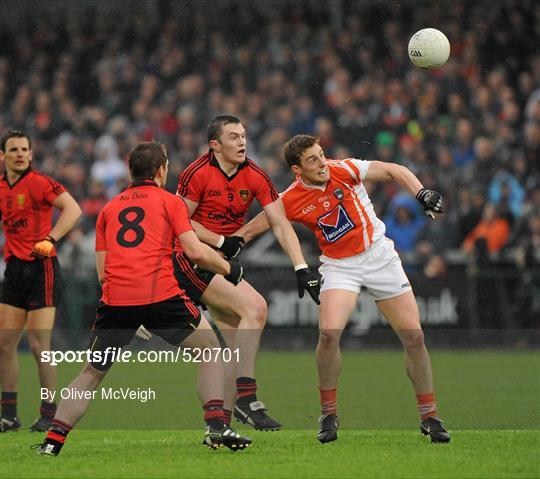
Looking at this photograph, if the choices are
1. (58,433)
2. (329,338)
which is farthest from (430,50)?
(58,433)

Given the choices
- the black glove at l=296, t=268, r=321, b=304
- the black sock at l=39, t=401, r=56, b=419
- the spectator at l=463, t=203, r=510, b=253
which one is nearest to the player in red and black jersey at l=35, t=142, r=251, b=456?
the black glove at l=296, t=268, r=321, b=304

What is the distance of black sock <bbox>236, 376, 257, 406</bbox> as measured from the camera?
28.7ft

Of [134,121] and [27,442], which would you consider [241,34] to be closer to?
[134,121]

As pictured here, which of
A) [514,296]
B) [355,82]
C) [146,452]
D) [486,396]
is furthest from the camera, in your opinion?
[355,82]

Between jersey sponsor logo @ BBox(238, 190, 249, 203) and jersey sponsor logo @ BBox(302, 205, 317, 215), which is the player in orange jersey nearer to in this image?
jersey sponsor logo @ BBox(302, 205, 317, 215)

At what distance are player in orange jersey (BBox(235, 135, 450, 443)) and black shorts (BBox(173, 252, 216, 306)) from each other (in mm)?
832

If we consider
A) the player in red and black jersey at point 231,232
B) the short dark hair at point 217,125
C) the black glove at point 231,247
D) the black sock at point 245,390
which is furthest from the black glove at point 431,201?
the black sock at point 245,390

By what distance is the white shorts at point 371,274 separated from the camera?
8.33 m

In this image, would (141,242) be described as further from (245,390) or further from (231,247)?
(245,390)

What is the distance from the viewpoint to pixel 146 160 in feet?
24.8

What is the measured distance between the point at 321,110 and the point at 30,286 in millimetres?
10966

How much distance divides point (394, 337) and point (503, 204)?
245cm

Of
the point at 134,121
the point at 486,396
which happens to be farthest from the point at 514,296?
the point at 134,121

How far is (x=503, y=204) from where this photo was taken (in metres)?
16.6
